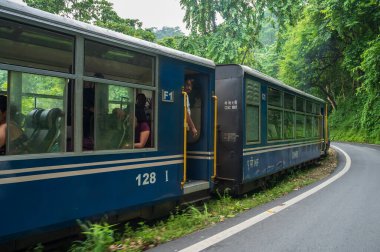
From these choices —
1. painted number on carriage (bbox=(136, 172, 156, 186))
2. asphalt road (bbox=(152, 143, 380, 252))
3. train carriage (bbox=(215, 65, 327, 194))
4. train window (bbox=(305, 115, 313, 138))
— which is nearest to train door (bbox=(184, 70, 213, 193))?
train carriage (bbox=(215, 65, 327, 194))

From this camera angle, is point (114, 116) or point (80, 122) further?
point (114, 116)

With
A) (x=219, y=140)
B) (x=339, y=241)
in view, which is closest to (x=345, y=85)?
(x=219, y=140)

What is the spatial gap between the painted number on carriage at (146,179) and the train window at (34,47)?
175cm

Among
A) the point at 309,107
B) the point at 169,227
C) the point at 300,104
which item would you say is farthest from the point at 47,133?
the point at 309,107

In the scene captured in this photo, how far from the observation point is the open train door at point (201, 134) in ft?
23.0

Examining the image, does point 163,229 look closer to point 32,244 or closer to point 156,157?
point 156,157

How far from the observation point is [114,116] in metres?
4.91

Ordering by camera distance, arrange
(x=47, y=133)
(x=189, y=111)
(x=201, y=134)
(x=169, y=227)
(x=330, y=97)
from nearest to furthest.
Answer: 1. (x=47, y=133)
2. (x=169, y=227)
3. (x=189, y=111)
4. (x=201, y=134)
5. (x=330, y=97)

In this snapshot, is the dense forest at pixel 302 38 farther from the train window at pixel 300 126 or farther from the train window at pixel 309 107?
the train window at pixel 300 126

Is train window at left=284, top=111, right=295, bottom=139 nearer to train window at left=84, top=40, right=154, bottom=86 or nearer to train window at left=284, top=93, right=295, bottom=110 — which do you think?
train window at left=284, top=93, right=295, bottom=110

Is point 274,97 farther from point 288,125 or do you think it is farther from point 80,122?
point 80,122

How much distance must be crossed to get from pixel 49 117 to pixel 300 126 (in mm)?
9585

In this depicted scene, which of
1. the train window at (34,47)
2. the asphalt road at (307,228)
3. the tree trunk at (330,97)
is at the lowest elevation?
the asphalt road at (307,228)

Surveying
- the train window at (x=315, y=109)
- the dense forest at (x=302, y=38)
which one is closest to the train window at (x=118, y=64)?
the train window at (x=315, y=109)
